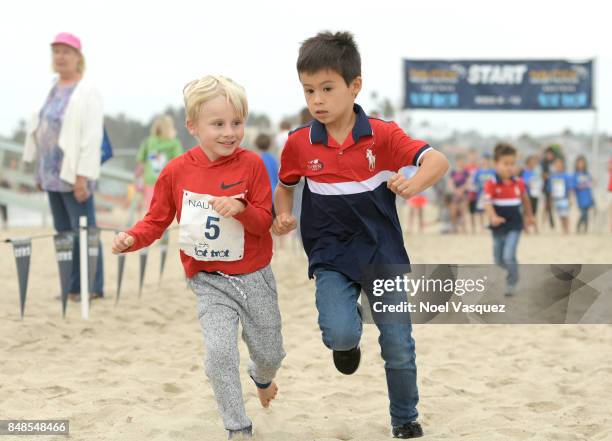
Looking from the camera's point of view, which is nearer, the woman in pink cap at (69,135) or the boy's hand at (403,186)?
the boy's hand at (403,186)

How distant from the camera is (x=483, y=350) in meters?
5.88

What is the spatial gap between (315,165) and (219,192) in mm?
435

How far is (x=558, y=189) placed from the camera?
17359 millimetres

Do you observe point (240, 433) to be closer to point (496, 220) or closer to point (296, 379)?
point (296, 379)

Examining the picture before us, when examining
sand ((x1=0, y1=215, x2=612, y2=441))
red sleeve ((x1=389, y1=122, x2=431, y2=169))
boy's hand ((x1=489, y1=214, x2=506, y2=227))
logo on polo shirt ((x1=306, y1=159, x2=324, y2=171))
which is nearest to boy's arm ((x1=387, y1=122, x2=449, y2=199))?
red sleeve ((x1=389, y1=122, x2=431, y2=169))

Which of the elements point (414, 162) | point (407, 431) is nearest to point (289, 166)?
point (414, 162)

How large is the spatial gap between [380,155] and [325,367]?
217 cm

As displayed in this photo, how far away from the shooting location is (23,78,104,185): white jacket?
679 centimetres

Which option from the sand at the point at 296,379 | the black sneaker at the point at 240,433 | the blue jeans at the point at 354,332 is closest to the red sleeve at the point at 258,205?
the blue jeans at the point at 354,332

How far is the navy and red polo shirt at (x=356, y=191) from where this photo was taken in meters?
3.57

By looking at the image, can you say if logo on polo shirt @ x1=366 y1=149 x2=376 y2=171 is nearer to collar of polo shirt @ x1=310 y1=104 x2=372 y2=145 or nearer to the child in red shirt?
collar of polo shirt @ x1=310 y1=104 x2=372 y2=145

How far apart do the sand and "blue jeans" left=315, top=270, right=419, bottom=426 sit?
293mm

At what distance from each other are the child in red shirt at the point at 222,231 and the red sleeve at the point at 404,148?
0.59 m

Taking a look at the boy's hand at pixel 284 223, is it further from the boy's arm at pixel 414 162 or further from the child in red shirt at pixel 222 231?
the boy's arm at pixel 414 162
